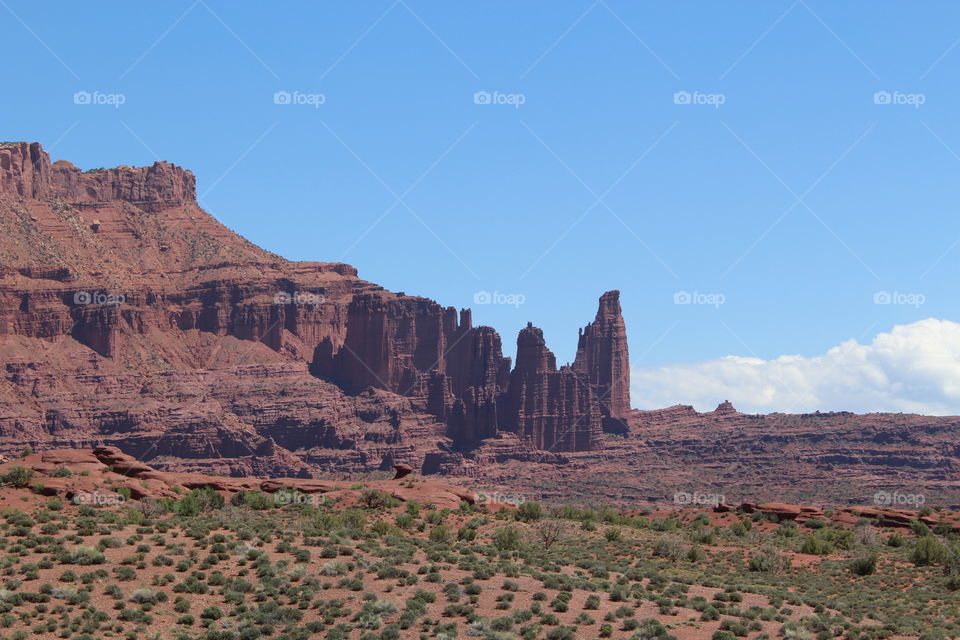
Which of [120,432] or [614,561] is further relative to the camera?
[120,432]

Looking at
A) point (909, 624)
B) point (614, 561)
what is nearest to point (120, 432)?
point (614, 561)

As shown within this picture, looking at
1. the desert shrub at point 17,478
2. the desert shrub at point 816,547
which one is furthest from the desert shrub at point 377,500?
the desert shrub at point 816,547

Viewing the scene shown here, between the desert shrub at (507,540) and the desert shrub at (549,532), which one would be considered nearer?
the desert shrub at (507,540)

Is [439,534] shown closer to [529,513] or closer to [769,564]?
[529,513]

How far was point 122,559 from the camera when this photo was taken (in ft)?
161

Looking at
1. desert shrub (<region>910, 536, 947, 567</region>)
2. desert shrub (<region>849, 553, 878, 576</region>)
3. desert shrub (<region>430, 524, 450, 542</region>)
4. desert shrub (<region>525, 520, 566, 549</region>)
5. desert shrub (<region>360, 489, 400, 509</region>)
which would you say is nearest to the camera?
desert shrub (<region>849, 553, 878, 576</region>)

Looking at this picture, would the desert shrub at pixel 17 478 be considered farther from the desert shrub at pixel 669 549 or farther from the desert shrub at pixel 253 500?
the desert shrub at pixel 669 549

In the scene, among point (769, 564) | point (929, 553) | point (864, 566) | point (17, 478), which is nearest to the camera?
point (769, 564)

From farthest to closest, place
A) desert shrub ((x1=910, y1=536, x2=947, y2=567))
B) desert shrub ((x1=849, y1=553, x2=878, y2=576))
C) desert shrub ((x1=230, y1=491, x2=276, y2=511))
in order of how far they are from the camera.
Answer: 1. desert shrub ((x1=230, y1=491, x2=276, y2=511))
2. desert shrub ((x1=910, y1=536, x2=947, y2=567))
3. desert shrub ((x1=849, y1=553, x2=878, y2=576))

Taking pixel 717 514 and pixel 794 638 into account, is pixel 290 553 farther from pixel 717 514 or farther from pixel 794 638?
pixel 717 514

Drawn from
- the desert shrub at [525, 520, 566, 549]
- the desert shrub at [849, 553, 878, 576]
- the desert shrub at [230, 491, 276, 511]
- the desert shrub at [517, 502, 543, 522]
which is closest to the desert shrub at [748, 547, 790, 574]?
the desert shrub at [849, 553, 878, 576]

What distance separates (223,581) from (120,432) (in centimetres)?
15433

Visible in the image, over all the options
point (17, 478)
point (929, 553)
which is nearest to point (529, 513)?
point (929, 553)

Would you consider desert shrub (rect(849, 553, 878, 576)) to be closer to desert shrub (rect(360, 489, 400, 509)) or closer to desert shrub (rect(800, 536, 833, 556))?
desert shrub (rect(800, 536, 833, 556))
